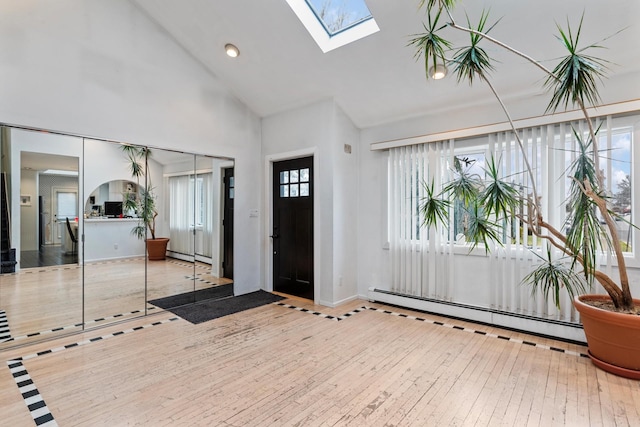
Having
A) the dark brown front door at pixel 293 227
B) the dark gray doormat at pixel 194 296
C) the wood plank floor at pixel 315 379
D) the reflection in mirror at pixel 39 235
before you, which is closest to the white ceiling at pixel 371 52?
the dark brown front door at pixel 293 227

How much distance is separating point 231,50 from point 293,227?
2542 mm

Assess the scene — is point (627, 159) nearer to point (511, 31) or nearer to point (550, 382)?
point (511, 31)

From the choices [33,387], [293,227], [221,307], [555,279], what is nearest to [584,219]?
[555,279]

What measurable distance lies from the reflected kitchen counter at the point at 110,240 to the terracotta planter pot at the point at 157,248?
0.27 ft

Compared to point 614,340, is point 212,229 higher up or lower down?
higher up

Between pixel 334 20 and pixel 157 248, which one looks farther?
pixel 157 248

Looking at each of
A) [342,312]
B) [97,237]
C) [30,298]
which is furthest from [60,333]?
[342,312]

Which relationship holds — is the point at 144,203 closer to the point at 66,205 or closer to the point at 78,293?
the point at 66,205

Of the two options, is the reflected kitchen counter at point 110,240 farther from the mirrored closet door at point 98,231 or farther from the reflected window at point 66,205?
the reflected window at point 66,205

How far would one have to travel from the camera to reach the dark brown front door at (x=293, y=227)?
15.2 ft

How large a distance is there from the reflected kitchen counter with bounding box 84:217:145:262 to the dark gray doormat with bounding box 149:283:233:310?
724 mm

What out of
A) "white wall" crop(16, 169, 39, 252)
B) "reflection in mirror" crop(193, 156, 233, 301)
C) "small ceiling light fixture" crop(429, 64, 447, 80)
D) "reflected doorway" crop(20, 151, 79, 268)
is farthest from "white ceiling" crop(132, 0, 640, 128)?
"white wall" crop(16, 169, 39, 252)

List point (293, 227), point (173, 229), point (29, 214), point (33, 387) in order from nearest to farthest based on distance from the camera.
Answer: point (33, 387)
point (29, 214)
point (173, 229)
point (293, 227)

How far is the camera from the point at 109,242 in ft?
12.3
